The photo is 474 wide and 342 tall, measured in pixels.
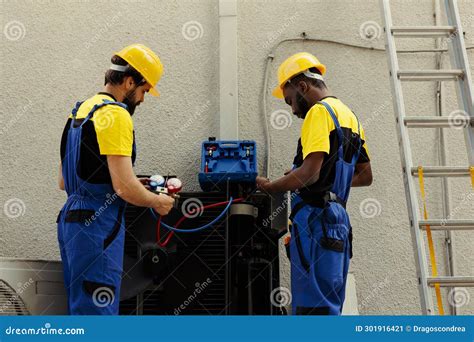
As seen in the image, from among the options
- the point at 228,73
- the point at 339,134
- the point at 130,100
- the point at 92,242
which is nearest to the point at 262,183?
the point at 339,134

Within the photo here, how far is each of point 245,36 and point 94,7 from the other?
111cm

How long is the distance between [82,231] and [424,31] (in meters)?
2.37

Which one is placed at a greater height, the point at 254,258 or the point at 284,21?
the point at 284,21

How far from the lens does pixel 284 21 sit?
16.8 feet

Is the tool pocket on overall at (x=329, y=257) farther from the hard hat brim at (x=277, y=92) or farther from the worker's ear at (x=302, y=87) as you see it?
the hard hat brim at (x=277, y=92)

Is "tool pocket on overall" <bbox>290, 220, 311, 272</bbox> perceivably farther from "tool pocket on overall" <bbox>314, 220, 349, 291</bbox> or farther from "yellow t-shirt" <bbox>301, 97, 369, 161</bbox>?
"yellow t-shirt" <bbox>301, 97, 369, 161</bbox>

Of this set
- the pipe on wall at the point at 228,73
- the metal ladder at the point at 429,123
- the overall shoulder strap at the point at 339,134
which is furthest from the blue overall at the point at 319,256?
the pipe on wall at the point at 228,73

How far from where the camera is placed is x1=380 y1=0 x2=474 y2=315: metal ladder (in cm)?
358

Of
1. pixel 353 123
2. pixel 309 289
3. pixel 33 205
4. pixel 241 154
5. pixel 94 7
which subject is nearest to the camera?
pixel 309 289

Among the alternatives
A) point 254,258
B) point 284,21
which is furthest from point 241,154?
point 284,21

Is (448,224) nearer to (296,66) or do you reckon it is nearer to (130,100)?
(296,66)

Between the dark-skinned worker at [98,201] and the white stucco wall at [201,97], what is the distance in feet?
4.19

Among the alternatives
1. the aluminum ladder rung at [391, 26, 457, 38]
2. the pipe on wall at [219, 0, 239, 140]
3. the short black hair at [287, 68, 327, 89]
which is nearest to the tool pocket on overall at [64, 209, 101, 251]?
the short black hair at [287, 68, 327, 89]

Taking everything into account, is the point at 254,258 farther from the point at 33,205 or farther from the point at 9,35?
the point at 9,35
